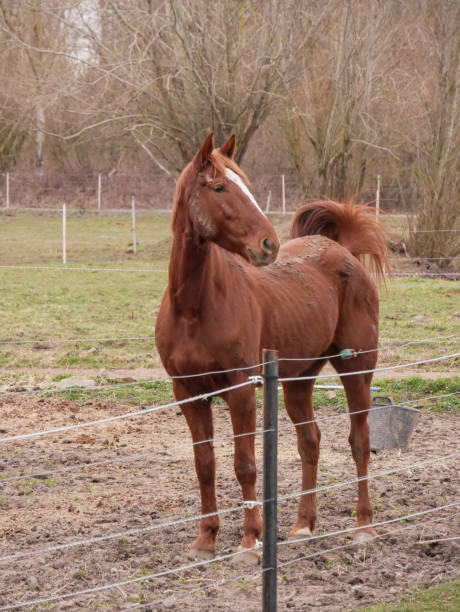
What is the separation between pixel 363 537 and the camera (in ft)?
16.8

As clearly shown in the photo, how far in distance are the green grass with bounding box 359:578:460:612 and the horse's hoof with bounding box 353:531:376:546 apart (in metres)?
0.80

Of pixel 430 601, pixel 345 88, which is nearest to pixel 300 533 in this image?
pixel 430 601

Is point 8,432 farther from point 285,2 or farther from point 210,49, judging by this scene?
point 285,2

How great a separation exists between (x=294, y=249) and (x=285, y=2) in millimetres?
17360

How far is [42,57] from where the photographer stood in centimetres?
3462

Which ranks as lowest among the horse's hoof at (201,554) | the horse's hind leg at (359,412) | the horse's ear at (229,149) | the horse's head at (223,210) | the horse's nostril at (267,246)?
the horse's hoof at (201,554)

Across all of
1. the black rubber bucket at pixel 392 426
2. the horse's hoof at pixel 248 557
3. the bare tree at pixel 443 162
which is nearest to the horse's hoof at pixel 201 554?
the horse's hoof at pixel 248 557

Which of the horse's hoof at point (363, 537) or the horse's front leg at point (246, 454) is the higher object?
the horse's front leg at point (246, 454)

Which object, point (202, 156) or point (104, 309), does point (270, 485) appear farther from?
point (104, 309)

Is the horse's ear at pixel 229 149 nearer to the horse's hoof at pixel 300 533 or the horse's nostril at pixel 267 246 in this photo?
the horse's nostril at pixel 267 246

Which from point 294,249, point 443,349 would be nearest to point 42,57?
point 443,349

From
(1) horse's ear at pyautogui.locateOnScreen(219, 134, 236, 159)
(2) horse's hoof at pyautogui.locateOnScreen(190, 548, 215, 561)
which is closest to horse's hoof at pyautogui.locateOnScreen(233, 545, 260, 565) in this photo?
(2) horse's hoof at pyautogui.locateOnScreen(190, 548, 215, 561)

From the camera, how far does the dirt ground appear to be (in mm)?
4285

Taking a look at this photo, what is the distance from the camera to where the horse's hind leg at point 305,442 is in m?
5.29
